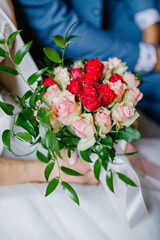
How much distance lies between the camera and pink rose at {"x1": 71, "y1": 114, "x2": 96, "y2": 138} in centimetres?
56

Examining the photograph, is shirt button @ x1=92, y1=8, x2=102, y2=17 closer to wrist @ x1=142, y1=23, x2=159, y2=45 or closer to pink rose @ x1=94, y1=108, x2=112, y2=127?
Result: wrist @ x1=142, y1=23, x2=159, y2=45

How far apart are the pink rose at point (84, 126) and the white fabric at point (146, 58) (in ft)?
2.84

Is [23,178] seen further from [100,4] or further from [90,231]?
[100,4]

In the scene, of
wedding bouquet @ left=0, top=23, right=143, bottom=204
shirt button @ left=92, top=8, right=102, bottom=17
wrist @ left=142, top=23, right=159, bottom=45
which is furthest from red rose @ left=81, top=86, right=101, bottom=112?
wrist @ left=142, top=23, right=159, bottom=45

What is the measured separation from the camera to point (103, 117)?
Result: 569 mm

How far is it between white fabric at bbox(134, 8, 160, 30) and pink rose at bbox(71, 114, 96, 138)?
3.73 ft

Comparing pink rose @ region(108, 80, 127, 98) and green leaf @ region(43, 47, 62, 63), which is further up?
green leaf @ region(43, 47, 62, 63)

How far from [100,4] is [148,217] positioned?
100cm

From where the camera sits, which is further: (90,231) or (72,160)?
(72,160)

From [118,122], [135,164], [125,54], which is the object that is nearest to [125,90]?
[118,122]

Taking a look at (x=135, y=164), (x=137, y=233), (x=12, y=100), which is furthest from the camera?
(x=135, y=164)

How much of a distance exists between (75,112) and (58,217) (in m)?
0.31

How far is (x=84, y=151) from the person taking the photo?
641 millimetres

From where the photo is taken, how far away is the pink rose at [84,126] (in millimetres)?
558
